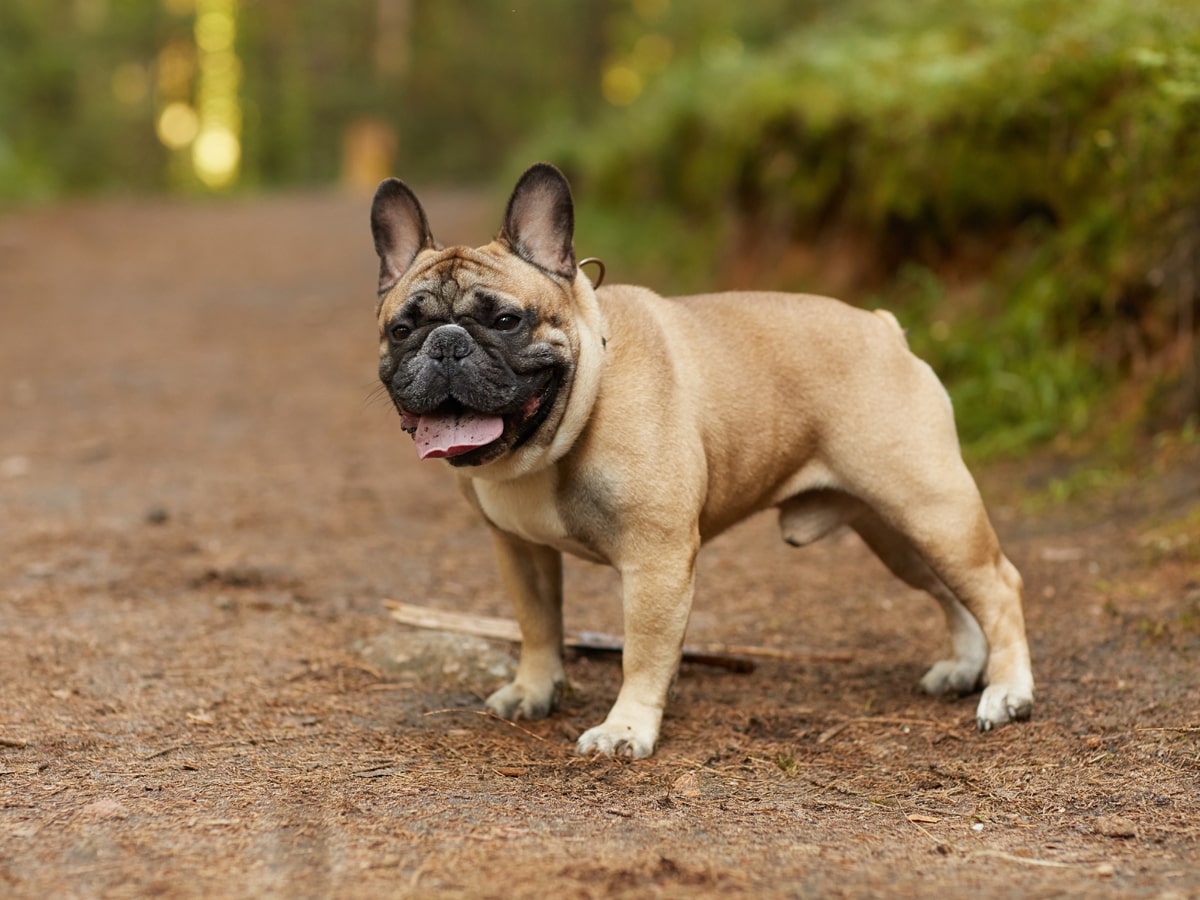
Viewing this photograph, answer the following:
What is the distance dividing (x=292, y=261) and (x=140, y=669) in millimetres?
15484

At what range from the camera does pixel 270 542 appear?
23.4ft

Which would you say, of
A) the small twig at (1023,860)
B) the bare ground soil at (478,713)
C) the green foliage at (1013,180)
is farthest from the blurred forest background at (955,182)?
the small twig at (1023,860)

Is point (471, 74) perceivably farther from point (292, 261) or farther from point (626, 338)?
point (626, 338)

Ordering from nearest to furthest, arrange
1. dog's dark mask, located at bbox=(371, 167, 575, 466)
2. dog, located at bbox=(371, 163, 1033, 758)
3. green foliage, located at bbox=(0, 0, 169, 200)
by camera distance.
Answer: dog's dark mask, located at bbox=(371, 167, 575, 466) → dog, located at bbox=(371, 163, 1033, 758) → green foliage, located at bbox=(0, 0, 169, 200)

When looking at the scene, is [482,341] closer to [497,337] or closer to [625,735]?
[497,337]

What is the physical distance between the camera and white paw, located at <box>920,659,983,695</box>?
512 centimetres

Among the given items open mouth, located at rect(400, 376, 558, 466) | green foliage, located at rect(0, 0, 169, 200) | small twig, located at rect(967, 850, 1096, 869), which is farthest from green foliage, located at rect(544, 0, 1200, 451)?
green foliage, located at rect(0, 0, 169, 200)

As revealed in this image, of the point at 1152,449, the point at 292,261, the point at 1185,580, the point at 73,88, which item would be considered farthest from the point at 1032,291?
the point at 73,88

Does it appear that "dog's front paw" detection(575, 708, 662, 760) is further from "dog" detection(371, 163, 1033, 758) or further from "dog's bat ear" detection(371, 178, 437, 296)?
"dog's bat ear" detection(371, 178, 437, 296)

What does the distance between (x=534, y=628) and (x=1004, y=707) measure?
1722 millimetres

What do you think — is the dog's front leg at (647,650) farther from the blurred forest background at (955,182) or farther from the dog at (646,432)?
the blurred forest background at (955,182)

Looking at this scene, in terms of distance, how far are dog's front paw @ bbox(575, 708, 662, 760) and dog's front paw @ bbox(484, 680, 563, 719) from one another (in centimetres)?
43

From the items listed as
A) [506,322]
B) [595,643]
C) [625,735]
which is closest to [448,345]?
[506,322]

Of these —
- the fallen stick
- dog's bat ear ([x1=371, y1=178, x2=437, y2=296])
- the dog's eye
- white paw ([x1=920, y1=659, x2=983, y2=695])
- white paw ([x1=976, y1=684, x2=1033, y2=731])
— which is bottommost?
the fallen stick
